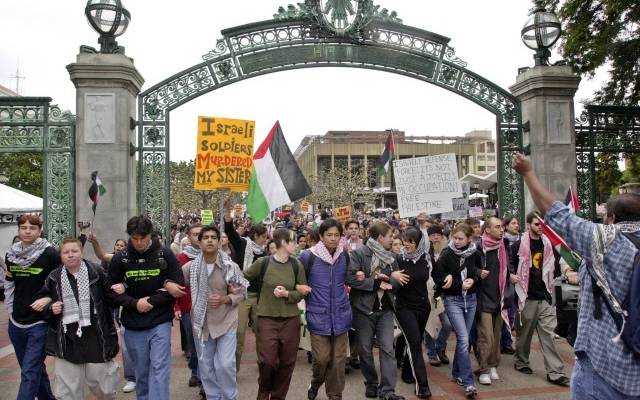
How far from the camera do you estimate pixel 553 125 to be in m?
11.4

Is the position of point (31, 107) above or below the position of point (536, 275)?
above

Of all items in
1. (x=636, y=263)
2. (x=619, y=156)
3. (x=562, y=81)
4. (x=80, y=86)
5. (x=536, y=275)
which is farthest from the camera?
(x=619, y=156)

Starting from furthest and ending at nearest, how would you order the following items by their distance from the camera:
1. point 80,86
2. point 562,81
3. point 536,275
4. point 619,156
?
point 619,156, point 562,81, point 80,86, point 536,275

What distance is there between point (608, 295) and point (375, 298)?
10.8 ft

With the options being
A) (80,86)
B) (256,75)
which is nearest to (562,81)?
(256,75)

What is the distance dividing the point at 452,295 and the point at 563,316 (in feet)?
5.23

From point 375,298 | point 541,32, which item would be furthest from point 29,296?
point 541,32

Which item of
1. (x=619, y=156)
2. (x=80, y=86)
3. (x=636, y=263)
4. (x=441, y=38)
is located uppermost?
(x=441, y=38)

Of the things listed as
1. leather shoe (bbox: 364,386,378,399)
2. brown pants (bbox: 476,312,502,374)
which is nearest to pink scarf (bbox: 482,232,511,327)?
brown pants (bbox: 476,312,502,374)

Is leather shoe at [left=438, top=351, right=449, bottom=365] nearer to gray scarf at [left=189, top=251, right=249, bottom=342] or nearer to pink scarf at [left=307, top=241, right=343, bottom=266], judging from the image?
pink scarf at [left=307, top=241, right=343, bottom=266]

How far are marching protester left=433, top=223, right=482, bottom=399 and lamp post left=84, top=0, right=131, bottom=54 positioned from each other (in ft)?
23.6

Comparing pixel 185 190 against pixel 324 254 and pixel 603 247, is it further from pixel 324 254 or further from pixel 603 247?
pixel 603 247

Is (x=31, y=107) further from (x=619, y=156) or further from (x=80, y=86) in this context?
(x=619, y=156)

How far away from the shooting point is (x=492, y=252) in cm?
693
